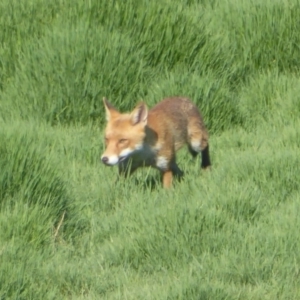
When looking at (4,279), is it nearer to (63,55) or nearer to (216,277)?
(216,277)

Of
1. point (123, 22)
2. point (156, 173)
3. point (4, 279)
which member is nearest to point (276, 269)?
point (4, 279)

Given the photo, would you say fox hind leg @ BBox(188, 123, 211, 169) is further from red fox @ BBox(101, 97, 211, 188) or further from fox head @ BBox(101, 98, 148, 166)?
fox head @ BBox(101, 98, 148, 166)

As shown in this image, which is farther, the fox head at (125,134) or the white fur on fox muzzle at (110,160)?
the fox head at (125,134)

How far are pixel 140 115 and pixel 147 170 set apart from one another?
23.8 inches

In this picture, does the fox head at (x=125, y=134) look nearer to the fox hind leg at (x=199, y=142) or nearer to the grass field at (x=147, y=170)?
the grass field at (x=147, y=170)

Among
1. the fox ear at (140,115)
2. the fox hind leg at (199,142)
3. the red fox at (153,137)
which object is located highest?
the fox ear at (140,115)

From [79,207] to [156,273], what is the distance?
3.59 ft

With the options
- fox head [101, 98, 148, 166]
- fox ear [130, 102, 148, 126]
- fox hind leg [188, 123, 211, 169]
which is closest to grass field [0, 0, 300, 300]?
fox hind leg [188, 123, 211, 169]

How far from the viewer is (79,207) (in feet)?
22.8

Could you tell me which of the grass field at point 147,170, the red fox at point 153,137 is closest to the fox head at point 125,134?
the red fox at point 153,137

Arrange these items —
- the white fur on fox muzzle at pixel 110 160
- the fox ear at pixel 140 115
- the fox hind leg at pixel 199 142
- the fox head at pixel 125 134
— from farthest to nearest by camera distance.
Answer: the fox hind leg at pixel 199 142 < the fox ear at pixel 140 115 < the fox head at pixel 125 134 < the white fur on fox muzzle at pixel 110 160

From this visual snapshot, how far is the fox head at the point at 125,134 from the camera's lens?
293 inches

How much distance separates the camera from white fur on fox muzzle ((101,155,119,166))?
7273 millimetres

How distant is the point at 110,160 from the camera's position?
730cm
